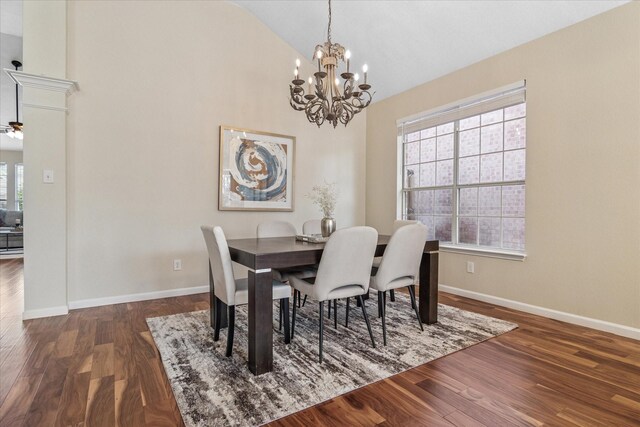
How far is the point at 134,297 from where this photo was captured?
3543 mm

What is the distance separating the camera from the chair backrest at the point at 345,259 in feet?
6.86

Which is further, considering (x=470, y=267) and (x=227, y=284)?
(x=470, y=267)

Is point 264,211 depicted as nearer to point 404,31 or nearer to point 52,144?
point 52,144

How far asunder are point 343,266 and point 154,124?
278cm

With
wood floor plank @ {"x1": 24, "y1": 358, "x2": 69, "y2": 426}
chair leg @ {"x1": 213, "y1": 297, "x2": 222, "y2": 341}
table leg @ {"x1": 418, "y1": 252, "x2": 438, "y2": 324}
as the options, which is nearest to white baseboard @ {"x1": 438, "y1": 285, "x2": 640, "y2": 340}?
table leg @ {"x1": 418, "y1": 252, "x2": 438, "y2": 324}

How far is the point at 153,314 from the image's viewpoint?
3.11 meters

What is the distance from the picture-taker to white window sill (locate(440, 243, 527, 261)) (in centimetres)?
331

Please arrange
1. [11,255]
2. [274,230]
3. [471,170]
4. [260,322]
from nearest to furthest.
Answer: [260,322]
[274,230]
[471,170]
[11,255]

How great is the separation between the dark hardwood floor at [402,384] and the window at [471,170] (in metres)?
1.27

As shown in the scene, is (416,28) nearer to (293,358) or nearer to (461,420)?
(293,358)

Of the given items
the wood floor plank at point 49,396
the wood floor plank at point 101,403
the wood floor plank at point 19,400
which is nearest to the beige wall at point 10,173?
the wood floor plank at point 49,396

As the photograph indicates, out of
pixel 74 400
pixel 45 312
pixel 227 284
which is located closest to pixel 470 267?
pixel 227 284

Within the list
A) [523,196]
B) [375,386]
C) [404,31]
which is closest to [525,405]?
[375,386]

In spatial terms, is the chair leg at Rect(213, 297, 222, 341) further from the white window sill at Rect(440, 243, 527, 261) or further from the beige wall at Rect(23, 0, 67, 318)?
the white window sill at Rect(440, 243, 527, 261)
